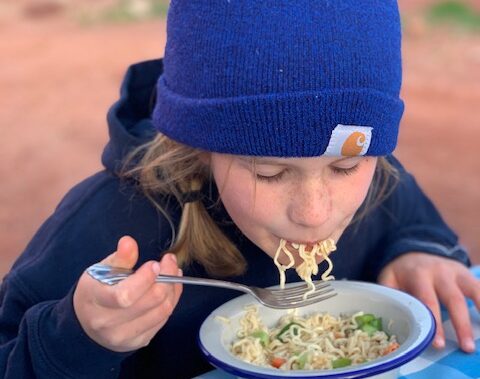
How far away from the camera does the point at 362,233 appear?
203cm

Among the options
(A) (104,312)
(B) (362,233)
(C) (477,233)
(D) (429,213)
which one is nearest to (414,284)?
(B) (362,233)

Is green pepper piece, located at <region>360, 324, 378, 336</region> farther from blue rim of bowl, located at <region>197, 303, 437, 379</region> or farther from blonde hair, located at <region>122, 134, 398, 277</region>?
blonde hair, located at <region>122, 134, 398, 277</region>

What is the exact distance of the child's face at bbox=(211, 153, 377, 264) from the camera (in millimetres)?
1432

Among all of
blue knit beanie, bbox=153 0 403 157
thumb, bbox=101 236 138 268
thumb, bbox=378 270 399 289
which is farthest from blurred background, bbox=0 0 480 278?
thumb, bbox=101 236 138 268

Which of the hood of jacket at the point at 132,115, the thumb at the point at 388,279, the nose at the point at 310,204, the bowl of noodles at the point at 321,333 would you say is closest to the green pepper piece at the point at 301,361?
the bowl of noodles at the point at 321,333

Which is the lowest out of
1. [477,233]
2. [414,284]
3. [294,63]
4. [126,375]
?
[477,233]

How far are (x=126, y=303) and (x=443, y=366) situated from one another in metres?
0.63

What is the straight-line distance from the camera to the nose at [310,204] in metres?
1.42

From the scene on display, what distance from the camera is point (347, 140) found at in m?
1.44

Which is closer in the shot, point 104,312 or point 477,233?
point 104,312

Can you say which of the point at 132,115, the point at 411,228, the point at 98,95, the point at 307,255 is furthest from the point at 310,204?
the point at 98,95

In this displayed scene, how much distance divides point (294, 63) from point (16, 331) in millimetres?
773

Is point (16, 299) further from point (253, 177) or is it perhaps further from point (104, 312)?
point (253, 177)

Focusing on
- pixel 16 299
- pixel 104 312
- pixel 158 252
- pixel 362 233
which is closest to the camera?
pixel 104 312
